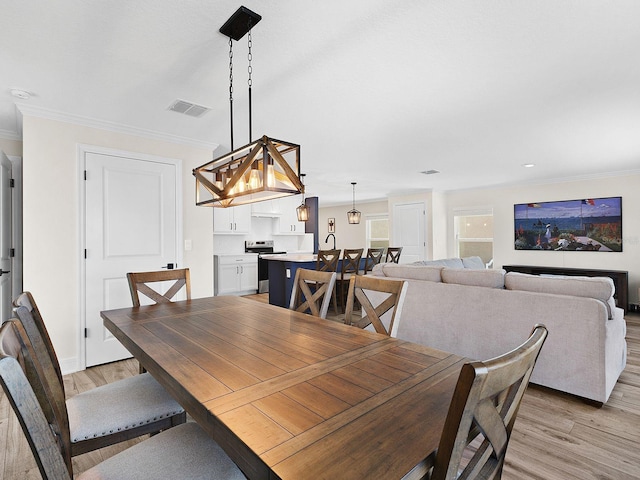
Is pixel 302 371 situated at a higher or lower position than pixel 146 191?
lower

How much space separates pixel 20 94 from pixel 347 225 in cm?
857

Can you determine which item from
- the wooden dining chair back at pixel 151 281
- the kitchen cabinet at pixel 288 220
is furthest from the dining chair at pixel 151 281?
the kitchen cabinet at pixel 288 220

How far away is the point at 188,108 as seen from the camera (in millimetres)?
2889

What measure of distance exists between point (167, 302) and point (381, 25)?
2.28 meters

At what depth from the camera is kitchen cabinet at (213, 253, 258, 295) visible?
655 centimetres

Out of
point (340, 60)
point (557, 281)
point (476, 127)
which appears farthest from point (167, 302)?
point (476, 127)

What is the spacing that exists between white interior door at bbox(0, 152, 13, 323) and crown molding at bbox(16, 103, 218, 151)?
615mm

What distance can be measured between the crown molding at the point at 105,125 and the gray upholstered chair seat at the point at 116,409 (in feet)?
8.36

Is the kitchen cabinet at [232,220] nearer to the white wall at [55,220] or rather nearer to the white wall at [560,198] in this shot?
the white wall at [55,220]

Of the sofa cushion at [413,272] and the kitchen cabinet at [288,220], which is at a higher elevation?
the kitchen cabinet at [288,220]

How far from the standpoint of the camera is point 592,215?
5.86 metres

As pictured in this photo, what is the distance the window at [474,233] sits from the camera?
727cm

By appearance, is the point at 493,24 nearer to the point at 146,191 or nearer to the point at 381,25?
the point at 381,25

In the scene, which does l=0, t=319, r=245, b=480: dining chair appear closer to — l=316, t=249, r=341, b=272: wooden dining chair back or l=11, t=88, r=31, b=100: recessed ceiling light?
l=11, t=88, r=31, b=100: recessed ceiling light
